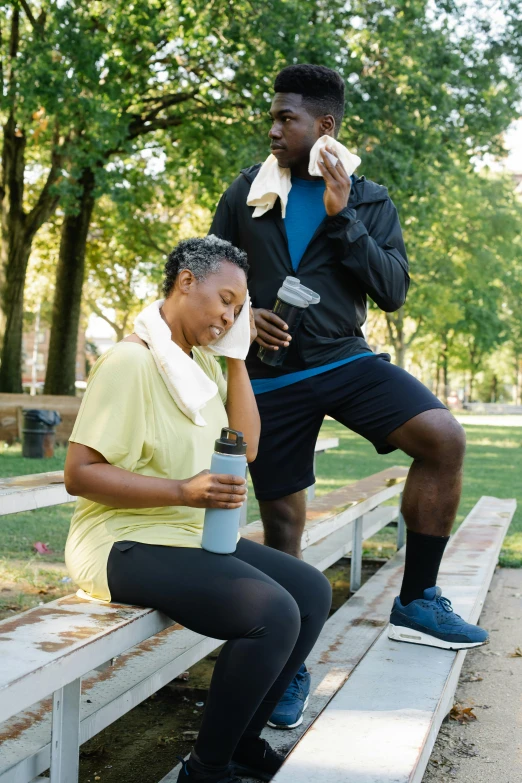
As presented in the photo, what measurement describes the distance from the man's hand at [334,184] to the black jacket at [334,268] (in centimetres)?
4

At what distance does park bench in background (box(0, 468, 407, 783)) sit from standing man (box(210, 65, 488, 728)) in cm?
46

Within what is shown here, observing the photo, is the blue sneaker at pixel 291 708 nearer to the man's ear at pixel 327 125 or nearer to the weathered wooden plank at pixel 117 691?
the weathered wooden plank at pixel 117 691

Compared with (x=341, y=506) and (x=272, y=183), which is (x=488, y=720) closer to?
(x=341, y=506)

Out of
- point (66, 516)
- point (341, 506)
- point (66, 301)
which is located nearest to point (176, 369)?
point (341, 506)

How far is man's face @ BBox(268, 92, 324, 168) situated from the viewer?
3385 mm

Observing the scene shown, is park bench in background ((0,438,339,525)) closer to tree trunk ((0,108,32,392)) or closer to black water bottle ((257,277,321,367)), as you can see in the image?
black water bottle ((257,277,321,367))

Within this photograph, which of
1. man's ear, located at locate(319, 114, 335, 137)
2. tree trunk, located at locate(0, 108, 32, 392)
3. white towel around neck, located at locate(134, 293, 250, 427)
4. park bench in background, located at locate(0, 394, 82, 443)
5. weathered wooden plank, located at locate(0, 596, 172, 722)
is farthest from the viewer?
tree trunk, located at locate(0, 108, 32, 392)

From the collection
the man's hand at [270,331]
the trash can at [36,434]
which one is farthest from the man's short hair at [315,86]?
the trash can at [36,434]

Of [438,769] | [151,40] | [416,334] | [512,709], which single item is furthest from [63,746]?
[416,334]

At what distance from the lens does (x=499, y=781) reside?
3.09 metres

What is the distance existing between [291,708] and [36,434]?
9171 millimetres

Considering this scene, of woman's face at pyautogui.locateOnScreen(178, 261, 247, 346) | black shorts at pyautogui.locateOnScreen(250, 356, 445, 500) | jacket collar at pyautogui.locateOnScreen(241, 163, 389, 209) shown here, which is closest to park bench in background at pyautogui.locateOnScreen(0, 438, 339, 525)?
black shorts at pyautogui.locateOnScreen(250, 356, 445, 500)

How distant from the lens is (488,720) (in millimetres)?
3686

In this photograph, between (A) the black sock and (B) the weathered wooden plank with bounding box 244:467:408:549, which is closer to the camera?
(A) the black sock
